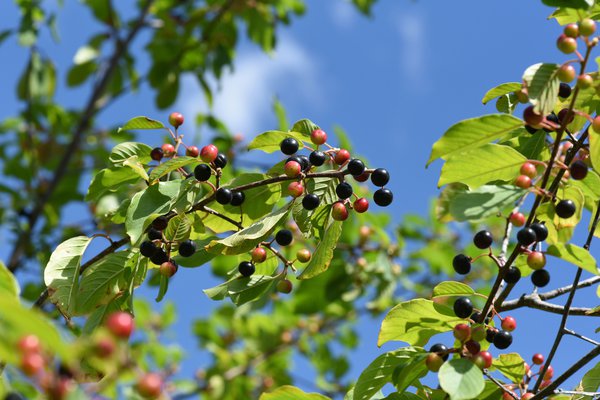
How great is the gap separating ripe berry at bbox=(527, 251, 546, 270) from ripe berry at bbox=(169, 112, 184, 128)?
116 cm

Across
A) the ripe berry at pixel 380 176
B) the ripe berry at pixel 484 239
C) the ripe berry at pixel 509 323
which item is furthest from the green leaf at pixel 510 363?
the ripe berry at pixel 380 176

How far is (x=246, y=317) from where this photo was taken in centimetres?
655

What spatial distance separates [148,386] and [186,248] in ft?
3.59

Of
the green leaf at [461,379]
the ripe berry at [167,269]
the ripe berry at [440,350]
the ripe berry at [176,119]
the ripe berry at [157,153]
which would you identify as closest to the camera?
the green leaf at [461,379]

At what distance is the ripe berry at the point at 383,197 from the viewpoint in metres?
2.07

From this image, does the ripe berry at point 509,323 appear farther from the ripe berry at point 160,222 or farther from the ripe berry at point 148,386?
the ripe berry at point 148,386

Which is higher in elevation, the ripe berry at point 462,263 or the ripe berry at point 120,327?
the ripe berry at point 462,263

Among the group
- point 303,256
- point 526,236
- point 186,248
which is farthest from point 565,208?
point 186,248

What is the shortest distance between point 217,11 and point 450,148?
514 centimetres

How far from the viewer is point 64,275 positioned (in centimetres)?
186

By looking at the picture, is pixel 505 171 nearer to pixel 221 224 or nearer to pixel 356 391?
pixel 356 391

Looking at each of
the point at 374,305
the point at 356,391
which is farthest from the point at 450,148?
the point at 374,305

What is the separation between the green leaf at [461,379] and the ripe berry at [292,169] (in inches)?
25.9

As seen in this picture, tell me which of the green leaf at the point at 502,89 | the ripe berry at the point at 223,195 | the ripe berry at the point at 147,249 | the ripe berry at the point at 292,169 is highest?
the green leaf at the point at 502,89
